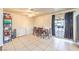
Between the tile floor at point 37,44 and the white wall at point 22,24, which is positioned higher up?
the white wall at point 22,24

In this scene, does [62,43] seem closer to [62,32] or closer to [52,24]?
[62,32]

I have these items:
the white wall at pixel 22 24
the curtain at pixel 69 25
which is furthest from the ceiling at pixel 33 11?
the curtain at pixel 69 25

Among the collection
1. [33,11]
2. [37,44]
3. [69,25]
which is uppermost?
[33,11]

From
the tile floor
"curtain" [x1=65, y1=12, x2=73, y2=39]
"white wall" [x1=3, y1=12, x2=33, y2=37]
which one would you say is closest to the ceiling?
"white wall" [x1=3, y1=12, x2=33, y2=37]

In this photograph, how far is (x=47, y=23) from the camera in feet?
7.74

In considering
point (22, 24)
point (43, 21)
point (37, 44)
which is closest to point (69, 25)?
point (43, 21)

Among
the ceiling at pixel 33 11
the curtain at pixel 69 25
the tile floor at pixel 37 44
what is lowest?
the tile floor at pixel 37 44

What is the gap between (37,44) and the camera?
230cm

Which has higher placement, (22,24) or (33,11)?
(33,11)

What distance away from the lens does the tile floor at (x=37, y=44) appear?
2.23 metres

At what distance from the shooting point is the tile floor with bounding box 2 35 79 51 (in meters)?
2.23

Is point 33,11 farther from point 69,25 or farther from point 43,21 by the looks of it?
point 69,25

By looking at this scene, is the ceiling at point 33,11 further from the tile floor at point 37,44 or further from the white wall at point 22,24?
the tile floor at point 37,44
